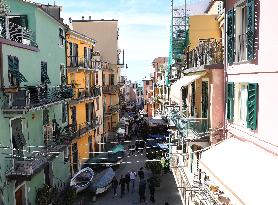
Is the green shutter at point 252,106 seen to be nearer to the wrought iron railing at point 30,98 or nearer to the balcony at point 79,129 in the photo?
the wrought iron railing at point 30,98

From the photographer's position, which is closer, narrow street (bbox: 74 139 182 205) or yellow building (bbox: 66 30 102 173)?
narrow street (bbox: 74 139 182 205)

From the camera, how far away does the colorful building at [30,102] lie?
19.2 metres

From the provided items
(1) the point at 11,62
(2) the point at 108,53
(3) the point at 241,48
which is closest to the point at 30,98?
(1) the point at 11,62

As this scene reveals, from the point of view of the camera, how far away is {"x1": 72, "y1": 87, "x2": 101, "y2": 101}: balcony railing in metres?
34.8

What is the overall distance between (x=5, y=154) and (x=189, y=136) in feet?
31.8

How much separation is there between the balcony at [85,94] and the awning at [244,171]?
68.5 ft

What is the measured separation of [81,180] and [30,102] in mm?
11107

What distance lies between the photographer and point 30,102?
68.4 ft

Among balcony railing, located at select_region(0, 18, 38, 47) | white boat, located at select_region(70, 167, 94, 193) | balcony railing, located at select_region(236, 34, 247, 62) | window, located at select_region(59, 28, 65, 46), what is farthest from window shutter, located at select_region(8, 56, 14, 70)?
balcony railing, located at select_region(236, 34, 247, 62)

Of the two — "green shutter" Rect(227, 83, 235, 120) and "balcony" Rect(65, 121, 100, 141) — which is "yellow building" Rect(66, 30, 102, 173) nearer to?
"balcony" Rect(65, 121, 100, 141)

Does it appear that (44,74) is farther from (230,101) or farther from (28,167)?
(230,101)

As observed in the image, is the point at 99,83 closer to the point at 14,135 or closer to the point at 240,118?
the point at 14,135

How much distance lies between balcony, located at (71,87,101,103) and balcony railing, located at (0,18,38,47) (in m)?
9.98

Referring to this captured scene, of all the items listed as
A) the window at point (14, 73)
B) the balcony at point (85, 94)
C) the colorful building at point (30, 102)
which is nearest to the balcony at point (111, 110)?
the balcony at point (85, 94)
